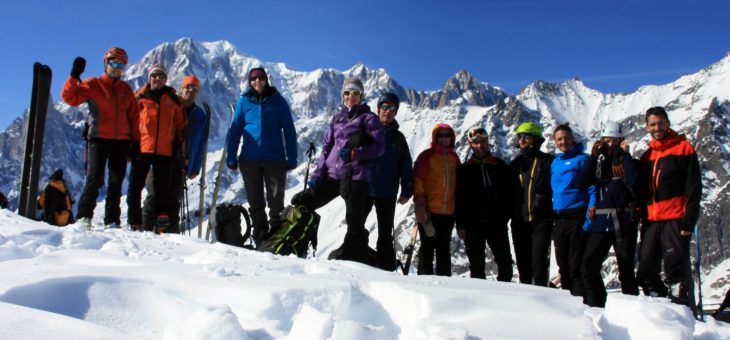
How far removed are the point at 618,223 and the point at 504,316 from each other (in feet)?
12.6

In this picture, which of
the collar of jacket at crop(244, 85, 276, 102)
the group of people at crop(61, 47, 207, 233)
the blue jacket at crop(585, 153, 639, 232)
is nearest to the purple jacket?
the collar of jacket at crop(244, 85, 276, 102)

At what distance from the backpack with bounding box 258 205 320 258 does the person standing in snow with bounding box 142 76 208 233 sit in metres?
2.69

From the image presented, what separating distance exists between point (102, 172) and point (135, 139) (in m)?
0.68

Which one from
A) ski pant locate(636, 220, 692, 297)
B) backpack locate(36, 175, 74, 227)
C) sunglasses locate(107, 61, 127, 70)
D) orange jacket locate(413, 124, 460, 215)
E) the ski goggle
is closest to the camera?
ski pant locate(636, 220, 692, 297)

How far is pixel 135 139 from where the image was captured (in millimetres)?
8383

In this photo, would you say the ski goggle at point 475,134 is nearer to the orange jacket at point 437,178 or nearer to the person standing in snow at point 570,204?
the orange jacket at point 437,178

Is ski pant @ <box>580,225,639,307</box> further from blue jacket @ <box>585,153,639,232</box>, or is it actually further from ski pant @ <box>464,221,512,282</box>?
ski pant @ <box>464,221,512,282</box>

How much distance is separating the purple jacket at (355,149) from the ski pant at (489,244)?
1.87 meters

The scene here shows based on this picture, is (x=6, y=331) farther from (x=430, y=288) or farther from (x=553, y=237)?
(x=553, y=237)

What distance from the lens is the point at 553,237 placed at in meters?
7.23

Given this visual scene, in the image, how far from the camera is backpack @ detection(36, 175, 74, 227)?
13.4m

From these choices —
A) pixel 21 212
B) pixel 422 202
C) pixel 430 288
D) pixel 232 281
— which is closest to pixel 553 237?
pixel 422 202

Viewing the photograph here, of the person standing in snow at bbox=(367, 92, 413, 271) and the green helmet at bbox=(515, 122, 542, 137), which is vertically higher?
the green helmet at bbox=(515, 122, 542, 137)

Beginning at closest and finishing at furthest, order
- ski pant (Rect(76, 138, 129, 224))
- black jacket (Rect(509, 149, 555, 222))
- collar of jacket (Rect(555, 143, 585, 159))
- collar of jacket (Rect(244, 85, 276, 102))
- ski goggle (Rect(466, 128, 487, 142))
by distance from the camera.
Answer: collar of jacket (Rect(555, 143, 585, 159)), black jacket (Rect(509, 149, 555, 222)), ski pant (Rect(76, 138, 129, 224)), ski goggle (Rect(466, 128, 487, 142)), collar of jacket (Rect(244, 85, 276, 102))
